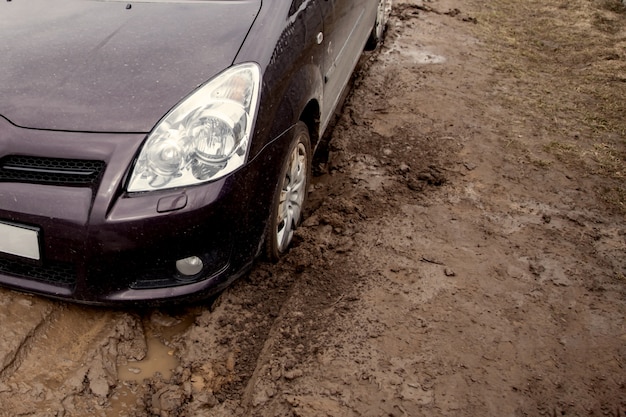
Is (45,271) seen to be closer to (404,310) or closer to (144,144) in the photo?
(144,144)

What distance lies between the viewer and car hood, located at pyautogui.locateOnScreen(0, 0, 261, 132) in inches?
91.3

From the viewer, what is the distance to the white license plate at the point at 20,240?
2.26 m

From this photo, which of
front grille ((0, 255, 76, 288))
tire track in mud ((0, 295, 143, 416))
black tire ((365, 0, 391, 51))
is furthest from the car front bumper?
black tire ((365, 0, 391, 51))

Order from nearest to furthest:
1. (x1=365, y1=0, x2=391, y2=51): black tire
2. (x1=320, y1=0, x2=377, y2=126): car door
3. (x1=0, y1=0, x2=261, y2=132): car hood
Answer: (x1=0, y1=0, x2=261, y2=132): car hood, (x1=320, y1=0, x2=377, y2=126): car door, (x1=365, y1=0, x2=391, y2=51): black tire

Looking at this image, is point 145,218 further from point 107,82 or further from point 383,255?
point 383,255

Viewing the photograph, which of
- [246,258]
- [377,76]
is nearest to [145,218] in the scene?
[246,258]

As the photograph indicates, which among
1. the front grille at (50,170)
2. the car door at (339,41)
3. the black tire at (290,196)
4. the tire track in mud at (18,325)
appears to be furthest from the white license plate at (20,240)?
the car door at (339,41)

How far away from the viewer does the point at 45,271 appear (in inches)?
94.3

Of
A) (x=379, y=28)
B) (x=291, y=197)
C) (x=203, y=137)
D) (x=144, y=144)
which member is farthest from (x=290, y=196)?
(x=379, y=28)

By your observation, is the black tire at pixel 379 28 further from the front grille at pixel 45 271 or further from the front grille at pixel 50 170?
the front grille at pixel 45 271

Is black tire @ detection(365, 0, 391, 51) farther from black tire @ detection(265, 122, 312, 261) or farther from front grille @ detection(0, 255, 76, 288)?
front grille @ detection(0, 255, 76, 288)

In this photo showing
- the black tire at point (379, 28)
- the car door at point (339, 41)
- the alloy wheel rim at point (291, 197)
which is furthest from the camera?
the black tire at point (379, 28)

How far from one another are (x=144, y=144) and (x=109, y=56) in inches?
20.7

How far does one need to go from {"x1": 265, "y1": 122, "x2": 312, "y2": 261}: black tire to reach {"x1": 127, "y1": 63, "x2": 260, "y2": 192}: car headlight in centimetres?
34
